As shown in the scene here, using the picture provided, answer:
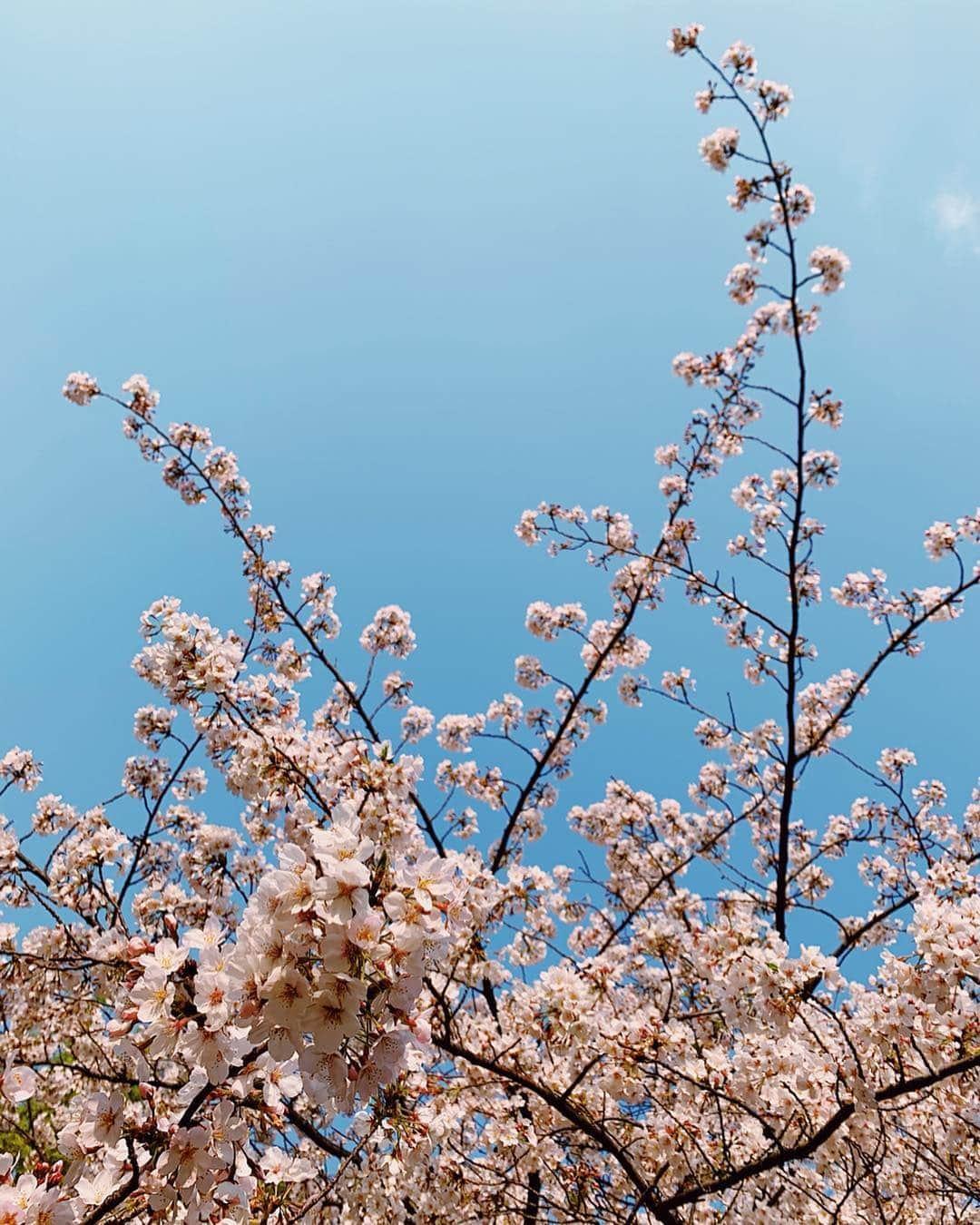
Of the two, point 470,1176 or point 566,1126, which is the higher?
point 566,1126

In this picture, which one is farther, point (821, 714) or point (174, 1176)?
point (821, 714)

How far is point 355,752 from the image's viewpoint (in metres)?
3.92

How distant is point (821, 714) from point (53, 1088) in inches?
428

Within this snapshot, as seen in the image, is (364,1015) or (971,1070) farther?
(971,1070)

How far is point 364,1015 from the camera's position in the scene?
162 centimetres

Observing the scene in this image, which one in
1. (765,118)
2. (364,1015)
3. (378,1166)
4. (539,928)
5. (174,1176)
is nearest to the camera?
(364,1015)

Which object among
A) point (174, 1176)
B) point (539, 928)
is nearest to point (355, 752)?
point (174, 1176)

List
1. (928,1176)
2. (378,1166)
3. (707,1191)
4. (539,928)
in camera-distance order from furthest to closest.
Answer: (539,928) < (928,1176) < (378,1166) < (707,1191)

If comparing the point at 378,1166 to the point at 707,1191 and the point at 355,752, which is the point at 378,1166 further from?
the point at 355,752

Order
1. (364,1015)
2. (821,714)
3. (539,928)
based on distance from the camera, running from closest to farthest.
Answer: (364,1015) < (539,928) < (821,714)

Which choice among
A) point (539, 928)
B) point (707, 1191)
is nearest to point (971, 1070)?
point (707, 1191)

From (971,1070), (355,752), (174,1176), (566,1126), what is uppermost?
(971,1070)

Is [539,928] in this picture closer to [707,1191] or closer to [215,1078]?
[707,1191]

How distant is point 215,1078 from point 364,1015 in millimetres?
492
